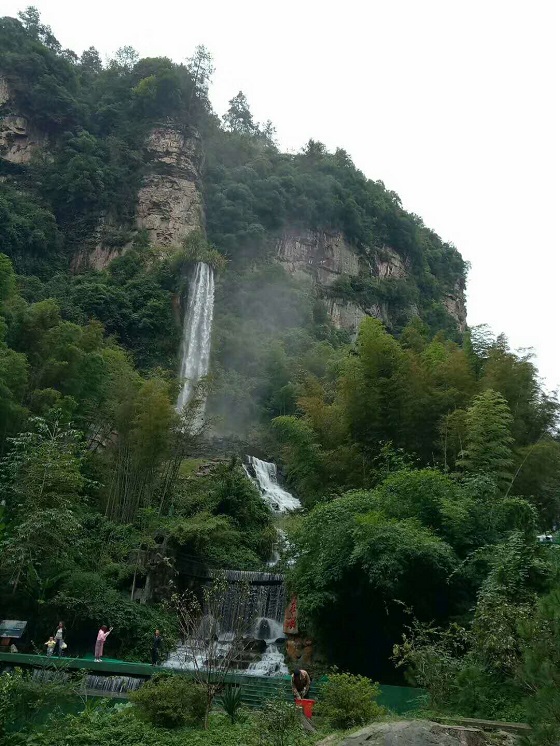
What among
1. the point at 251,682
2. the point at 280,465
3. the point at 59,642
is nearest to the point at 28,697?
the point at 251,682

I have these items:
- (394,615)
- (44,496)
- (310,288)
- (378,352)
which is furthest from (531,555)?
(310,288)

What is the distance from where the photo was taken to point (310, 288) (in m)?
43.4

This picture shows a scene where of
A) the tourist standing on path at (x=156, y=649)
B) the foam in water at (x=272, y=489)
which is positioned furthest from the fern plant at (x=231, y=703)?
the foam in water at (x=272, y=489)

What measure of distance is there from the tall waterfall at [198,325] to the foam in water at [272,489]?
856 centimetres

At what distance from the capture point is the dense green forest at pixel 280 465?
9.19 meters

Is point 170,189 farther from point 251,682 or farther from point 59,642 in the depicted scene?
point 251,682

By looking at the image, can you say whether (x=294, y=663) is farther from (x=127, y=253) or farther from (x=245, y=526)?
(x=127, y=253)

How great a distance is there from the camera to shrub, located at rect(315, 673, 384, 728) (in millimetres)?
7289

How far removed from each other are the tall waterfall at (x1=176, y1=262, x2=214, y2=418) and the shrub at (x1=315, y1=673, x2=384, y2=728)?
25511 millimetres

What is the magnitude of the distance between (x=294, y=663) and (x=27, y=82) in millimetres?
38999

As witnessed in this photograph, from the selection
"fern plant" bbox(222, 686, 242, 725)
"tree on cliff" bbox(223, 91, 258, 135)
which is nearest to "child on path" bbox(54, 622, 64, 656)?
"fern plant" bbox(222, 686, 242, 725)

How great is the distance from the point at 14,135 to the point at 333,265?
21.7 metres

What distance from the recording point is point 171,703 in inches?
297

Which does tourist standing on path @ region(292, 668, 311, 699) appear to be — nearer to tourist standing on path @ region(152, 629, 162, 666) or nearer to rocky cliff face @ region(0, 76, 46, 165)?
tourist standing on path @ region(152, 629, 162, 666)
